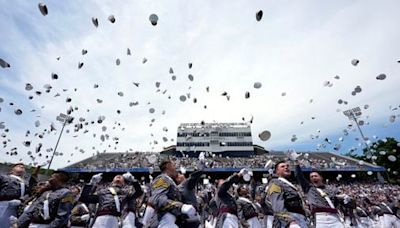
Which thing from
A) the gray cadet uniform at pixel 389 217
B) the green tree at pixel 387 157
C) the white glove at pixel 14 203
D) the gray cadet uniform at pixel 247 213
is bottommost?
the gray cadet uniform at pixel 389 217

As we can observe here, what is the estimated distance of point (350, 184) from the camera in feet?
141

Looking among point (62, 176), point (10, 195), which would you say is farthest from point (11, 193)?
point (62, 176)

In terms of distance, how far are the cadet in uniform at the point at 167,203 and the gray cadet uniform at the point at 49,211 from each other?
206cm

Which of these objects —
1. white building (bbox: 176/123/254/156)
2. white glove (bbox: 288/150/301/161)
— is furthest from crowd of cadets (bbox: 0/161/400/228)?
white building (bbox: 176/123/254/156)

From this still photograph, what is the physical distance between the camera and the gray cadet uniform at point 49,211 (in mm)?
5215

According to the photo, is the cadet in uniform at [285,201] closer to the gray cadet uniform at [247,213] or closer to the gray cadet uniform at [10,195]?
the gray cadet uniform at [247,213]

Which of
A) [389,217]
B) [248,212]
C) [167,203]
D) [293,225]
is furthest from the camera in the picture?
[389,217]

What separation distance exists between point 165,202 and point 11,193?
4.16 metres

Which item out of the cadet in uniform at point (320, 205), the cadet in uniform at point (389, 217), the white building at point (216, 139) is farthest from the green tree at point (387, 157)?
the cadet in uniform at point (320, 205)

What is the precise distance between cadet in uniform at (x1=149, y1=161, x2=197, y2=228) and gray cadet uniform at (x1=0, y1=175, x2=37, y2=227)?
149 inches

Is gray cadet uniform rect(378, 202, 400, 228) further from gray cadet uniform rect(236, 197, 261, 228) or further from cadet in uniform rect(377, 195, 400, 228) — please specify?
gray cadet uniform rect(236, 197, 261, 228)

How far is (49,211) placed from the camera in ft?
17.1

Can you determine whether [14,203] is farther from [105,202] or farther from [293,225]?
[293,225]

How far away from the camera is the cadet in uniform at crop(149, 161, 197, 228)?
14.1 feet
